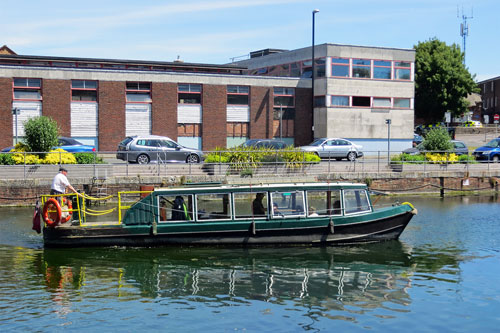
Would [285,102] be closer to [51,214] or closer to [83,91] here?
[83,91]

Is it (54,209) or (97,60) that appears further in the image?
(97,60)

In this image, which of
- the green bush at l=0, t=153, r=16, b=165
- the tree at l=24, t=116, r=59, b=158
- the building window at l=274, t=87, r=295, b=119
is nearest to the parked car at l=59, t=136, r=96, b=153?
the tree at l=24, t=116, r=59, b=158

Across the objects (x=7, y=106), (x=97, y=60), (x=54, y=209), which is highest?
(x=97, y=60)

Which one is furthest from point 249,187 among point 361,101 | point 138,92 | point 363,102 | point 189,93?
point 363,102

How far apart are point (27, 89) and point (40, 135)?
13718 millimetres

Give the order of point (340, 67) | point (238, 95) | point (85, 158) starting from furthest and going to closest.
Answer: point (340, 67), point (238, 95), point (85, 158)

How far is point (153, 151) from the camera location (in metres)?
34.5

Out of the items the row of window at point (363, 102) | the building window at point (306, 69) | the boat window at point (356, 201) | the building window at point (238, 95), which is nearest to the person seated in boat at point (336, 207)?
the boat window at point (356, 201)

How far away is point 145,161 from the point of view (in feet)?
113

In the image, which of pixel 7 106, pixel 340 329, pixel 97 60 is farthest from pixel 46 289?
pixel 97 60

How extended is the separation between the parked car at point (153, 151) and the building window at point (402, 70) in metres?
23.3

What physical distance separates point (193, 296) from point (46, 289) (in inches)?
155

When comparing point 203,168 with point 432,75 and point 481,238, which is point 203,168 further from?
point 432,75

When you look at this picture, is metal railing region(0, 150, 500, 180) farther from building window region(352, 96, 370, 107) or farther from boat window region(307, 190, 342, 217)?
building window region(352, 96, 370, 107)
